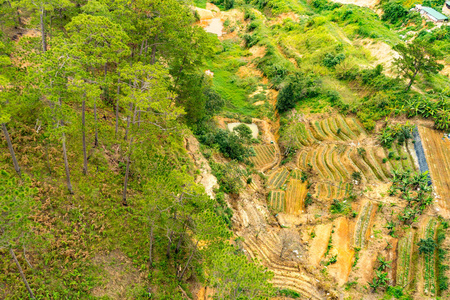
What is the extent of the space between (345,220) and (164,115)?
26344 millimetres

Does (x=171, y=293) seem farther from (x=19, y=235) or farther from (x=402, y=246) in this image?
(x=402, y=246)

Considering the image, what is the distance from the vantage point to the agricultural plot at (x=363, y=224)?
3069 centimetres

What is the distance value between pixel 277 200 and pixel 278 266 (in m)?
12.0

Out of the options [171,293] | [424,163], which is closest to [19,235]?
[171,293]

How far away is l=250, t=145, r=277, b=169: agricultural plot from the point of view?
47531 millimetres

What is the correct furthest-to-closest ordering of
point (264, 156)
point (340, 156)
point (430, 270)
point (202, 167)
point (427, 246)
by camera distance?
point (264, 156)
point (340, 156)
point (202, 167)
point (427, 246)
point (430, 270)

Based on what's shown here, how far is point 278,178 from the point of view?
43406mm

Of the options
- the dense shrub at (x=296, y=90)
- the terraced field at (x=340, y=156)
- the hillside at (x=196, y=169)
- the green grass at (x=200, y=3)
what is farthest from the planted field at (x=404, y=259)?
the green grass at (x=200, y=3)

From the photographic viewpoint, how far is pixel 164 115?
21828mm

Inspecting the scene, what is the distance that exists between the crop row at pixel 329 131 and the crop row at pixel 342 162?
2.24 meters

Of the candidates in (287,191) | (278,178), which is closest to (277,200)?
(287,191)

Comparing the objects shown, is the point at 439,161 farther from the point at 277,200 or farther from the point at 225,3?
the point at 225,3

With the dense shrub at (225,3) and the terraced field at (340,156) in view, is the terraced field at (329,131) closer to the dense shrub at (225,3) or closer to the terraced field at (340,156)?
the terraced field at (340,156)

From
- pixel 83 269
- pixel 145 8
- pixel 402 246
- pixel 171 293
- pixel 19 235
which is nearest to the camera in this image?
pixel 19 235
